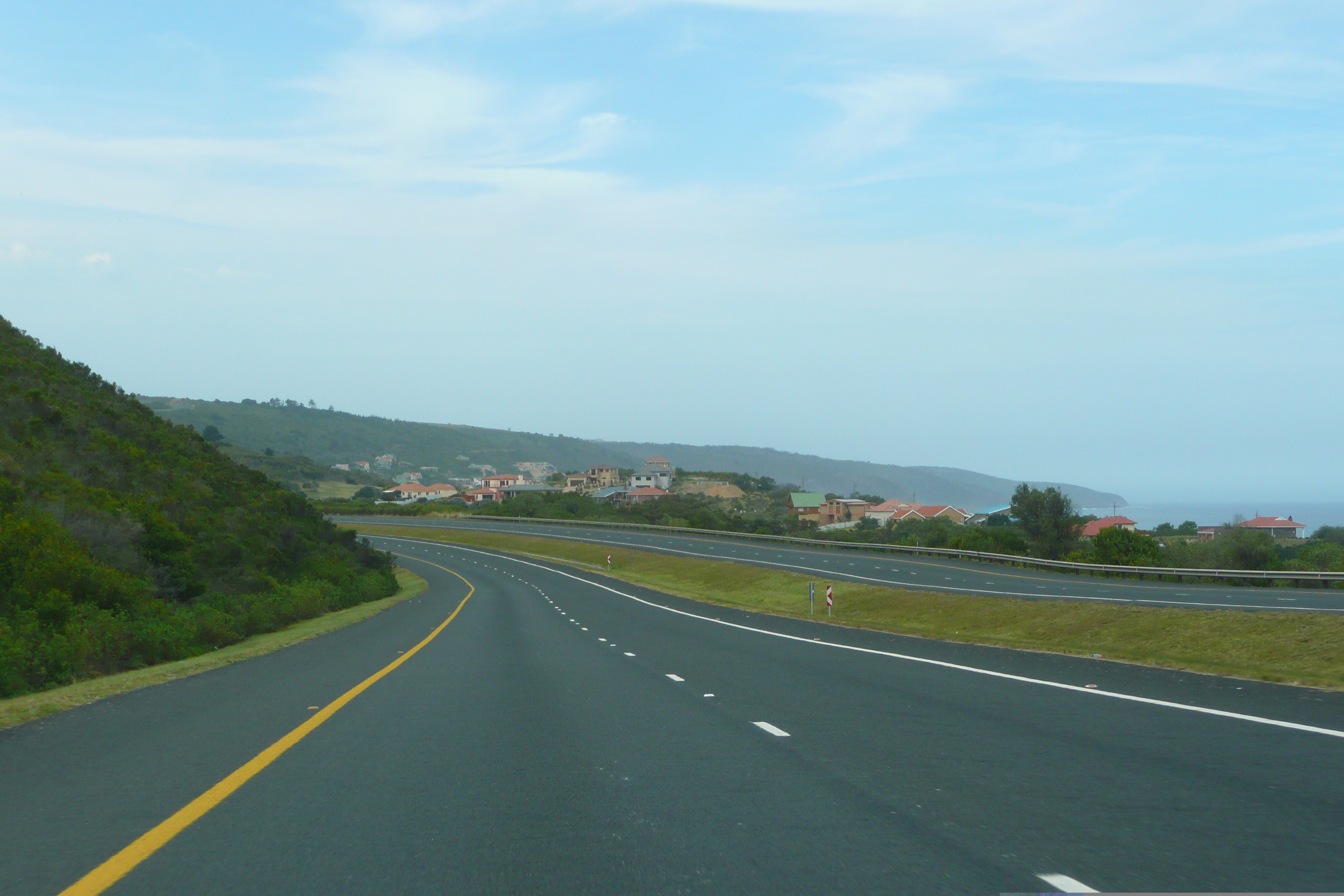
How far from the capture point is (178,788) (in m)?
7.05

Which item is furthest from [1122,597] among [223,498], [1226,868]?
[223,498]

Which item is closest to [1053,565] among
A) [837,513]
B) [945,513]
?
[945,513]

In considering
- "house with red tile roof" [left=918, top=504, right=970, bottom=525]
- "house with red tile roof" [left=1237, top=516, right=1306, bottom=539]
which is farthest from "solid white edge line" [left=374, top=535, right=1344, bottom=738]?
"house with red tile roof" [left=918, top=504, right=970, bottom=525]

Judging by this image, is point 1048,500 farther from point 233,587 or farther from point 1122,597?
point 233,587

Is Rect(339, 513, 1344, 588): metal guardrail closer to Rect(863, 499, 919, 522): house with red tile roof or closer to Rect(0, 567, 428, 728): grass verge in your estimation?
Rect(0, 567, 428, 728): grass verge

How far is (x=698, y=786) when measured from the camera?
7.12m

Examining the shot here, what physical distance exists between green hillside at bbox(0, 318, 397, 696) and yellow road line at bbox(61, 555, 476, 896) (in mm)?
6666

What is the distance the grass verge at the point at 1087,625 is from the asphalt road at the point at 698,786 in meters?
2.77

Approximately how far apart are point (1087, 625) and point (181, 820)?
70.6 ft

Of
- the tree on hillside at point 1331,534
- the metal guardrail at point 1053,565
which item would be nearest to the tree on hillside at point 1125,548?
the metal guardrail at point 1053,565

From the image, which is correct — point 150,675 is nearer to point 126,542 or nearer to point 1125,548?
point 126,542

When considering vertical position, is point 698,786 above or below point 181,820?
above

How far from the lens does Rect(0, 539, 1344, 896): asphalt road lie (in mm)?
5055

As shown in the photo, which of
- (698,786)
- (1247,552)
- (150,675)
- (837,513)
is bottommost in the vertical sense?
(150,675)
